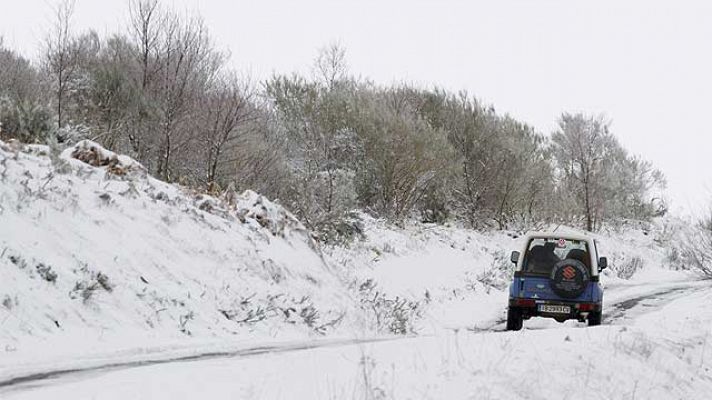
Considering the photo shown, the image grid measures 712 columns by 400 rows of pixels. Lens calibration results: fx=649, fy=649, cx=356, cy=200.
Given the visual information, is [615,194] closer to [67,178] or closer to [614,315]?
[614,315]

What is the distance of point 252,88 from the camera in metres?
17.7

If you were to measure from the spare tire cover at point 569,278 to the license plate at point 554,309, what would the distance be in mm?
198

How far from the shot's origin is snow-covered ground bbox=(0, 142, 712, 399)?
511cm

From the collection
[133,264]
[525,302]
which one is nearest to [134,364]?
[133,264]

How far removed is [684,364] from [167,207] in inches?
312

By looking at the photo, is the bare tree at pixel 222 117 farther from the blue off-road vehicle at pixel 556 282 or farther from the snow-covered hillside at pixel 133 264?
the blue off-road vehicle at pixel 556 282

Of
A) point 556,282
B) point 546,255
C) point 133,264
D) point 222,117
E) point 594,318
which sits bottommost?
point 594,318

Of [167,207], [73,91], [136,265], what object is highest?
[73,91]

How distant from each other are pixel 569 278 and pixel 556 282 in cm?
22

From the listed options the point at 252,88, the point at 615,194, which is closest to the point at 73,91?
the point at 252,88

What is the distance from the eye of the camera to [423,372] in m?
5.40

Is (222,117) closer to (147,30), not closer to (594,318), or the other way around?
(147,30)

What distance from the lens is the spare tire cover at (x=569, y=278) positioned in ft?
35.3

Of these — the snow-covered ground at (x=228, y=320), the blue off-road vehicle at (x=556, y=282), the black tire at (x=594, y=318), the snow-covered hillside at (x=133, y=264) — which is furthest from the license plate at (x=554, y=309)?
the snow-covered hillside at (x=133, y=264)
